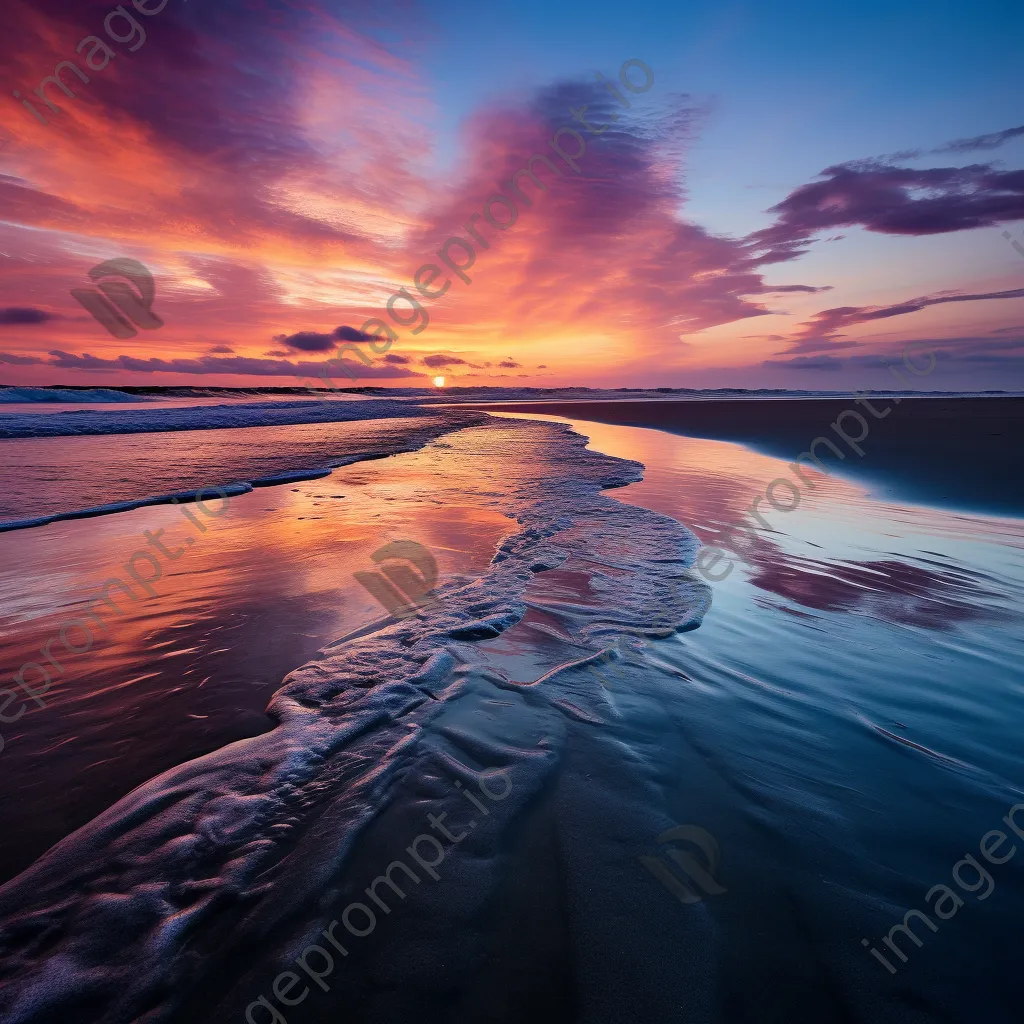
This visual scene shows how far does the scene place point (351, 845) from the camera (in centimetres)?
210

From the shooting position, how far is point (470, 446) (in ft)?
55.9

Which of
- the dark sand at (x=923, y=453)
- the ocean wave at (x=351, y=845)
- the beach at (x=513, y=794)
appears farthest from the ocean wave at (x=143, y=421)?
the ocean wave at (x=351, y=845)

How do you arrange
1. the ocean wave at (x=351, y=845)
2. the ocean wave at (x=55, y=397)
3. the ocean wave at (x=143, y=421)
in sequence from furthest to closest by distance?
the ocean wave at (x=55, y=397)
the ocean wave at (x=143, y=421)
the ocean wave at (x=351, y=845)

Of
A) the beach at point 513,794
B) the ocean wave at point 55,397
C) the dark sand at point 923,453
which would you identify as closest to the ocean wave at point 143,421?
the ocean wave at point 55,397

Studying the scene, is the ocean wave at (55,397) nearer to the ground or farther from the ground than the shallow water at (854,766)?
nearer to the ground

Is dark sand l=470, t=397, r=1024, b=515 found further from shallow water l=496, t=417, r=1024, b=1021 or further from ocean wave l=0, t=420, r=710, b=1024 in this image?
ocean wave l=0, t=420, r=710, b=1024

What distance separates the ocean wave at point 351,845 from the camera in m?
1.60

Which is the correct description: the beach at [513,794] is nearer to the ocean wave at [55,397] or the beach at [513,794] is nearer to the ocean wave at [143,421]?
the ocean wave at [143,421]

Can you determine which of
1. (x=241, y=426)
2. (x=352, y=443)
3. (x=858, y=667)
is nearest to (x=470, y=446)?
(x=352, y=443)

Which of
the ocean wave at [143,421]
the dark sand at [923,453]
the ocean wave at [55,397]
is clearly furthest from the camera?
the ocean wave at [55,397]

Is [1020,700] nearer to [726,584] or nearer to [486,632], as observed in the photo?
[726,584]

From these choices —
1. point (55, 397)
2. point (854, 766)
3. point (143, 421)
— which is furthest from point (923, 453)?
point (55, 397)

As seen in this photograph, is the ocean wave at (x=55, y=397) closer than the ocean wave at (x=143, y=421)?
No

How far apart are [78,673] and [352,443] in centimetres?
1461
